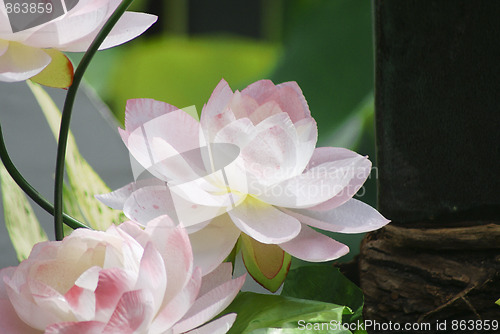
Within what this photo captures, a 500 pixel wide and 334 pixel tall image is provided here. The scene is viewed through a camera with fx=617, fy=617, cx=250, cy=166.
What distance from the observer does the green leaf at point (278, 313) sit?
0.19 m

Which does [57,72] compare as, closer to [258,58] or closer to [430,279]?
[430,279]

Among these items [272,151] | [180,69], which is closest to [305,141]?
[272,151]

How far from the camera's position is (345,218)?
7.3 inches

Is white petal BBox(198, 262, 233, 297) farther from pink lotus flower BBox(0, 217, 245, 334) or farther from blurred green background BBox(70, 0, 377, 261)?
blurred green background BBox(70, 0, 377, 261)

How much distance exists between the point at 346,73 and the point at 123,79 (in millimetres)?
479

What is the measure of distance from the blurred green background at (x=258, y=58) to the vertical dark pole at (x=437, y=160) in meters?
0.18

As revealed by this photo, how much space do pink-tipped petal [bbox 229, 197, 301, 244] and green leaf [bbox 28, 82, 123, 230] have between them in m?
0.10

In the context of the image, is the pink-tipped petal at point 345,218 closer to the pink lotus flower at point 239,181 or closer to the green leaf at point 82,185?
the pink lotus flower at point 239,181

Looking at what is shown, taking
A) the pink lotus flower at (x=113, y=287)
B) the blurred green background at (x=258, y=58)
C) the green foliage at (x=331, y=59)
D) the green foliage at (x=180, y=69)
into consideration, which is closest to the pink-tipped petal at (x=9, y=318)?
the pink lotus flower at (x=113, y=287)

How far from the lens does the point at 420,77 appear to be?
196mm

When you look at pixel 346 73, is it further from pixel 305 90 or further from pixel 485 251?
pixel 485 251

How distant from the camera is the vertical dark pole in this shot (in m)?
0.19

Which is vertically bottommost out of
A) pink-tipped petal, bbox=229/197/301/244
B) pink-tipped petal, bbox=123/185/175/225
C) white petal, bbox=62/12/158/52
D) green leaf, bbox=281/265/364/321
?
green leaf, bbox=281/265/364/321

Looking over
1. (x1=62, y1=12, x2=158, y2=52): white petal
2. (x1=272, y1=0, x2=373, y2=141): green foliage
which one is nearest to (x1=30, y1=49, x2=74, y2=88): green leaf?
(x1=62, y1=12, x2=158, y2=52): white petal
